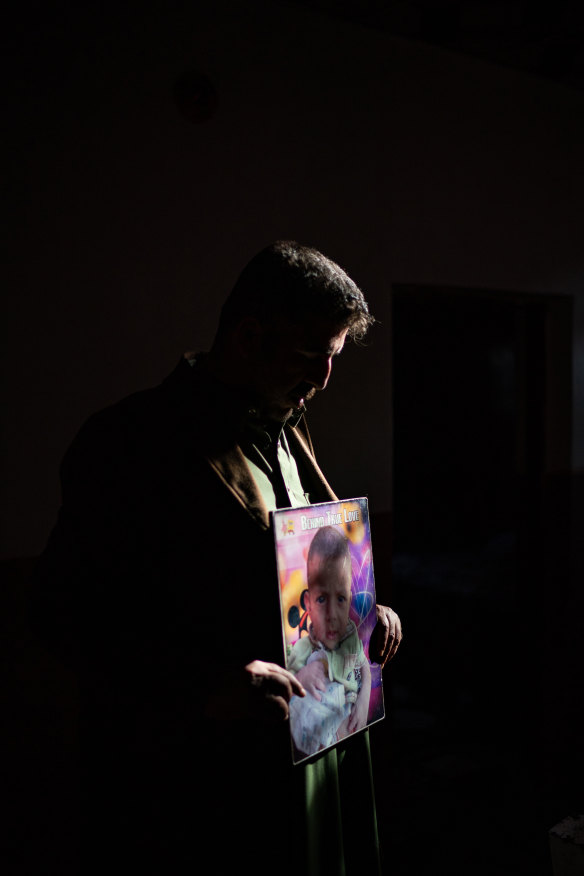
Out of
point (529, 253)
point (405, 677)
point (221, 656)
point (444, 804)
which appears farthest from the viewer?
point (405, 677)

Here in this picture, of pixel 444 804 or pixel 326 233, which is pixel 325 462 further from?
pixel 444 804

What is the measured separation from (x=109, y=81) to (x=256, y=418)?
157cm

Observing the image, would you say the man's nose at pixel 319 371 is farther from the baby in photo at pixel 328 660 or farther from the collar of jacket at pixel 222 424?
the baby in photo at pixel 328 660

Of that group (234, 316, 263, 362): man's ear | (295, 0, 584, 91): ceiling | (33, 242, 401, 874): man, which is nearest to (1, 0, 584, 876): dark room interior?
(295, 0, 584, 91): ceiling

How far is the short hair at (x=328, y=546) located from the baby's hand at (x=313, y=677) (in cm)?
15

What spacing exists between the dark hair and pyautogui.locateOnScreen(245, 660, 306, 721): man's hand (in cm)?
16

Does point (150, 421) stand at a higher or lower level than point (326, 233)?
lower

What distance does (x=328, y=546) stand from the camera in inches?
41.7

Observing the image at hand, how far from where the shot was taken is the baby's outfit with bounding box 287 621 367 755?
0.99 meters

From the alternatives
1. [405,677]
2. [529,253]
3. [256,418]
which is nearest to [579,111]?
[529,253]

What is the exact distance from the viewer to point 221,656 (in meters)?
1.02

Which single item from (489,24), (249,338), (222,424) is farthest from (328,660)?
(489,24)

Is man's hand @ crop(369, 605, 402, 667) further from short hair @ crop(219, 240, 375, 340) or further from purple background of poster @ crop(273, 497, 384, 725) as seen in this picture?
short hair @ crop(219, 240, 375, 340)

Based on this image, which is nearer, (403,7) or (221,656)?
(221,656)
